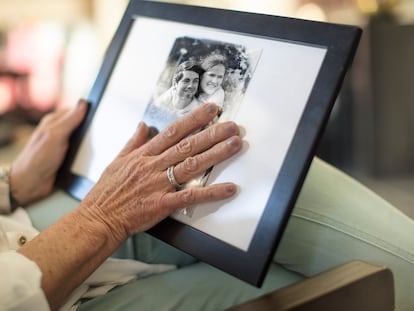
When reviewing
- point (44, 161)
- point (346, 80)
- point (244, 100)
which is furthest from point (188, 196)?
point (346, 80)

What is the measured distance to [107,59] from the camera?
98 cm

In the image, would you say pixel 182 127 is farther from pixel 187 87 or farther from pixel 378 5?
pixel 378 5

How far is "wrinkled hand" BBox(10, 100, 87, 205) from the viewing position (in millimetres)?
985

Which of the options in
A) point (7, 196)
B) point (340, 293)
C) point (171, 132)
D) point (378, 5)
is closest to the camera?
point (340, 293)

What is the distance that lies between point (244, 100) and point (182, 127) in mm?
99

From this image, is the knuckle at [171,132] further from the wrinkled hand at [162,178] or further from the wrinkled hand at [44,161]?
the wrinkled hand at [44,161]

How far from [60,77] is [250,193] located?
2.77 m

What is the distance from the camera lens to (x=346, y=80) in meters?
2.38

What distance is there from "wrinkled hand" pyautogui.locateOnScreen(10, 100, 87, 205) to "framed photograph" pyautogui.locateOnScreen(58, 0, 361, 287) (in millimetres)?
125

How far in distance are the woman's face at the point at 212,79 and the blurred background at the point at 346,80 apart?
1.31m

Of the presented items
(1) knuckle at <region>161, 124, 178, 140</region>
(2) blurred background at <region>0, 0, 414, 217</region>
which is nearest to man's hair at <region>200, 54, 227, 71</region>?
(1) knuckle at <region>161, 124, 178, 140</region>

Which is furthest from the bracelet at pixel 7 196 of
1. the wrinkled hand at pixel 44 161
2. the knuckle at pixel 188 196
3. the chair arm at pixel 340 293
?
the chair arm at pixel 340 293

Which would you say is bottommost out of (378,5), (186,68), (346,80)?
(186,68)

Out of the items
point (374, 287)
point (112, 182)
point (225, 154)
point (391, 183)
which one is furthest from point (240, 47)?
point (391, 183)
